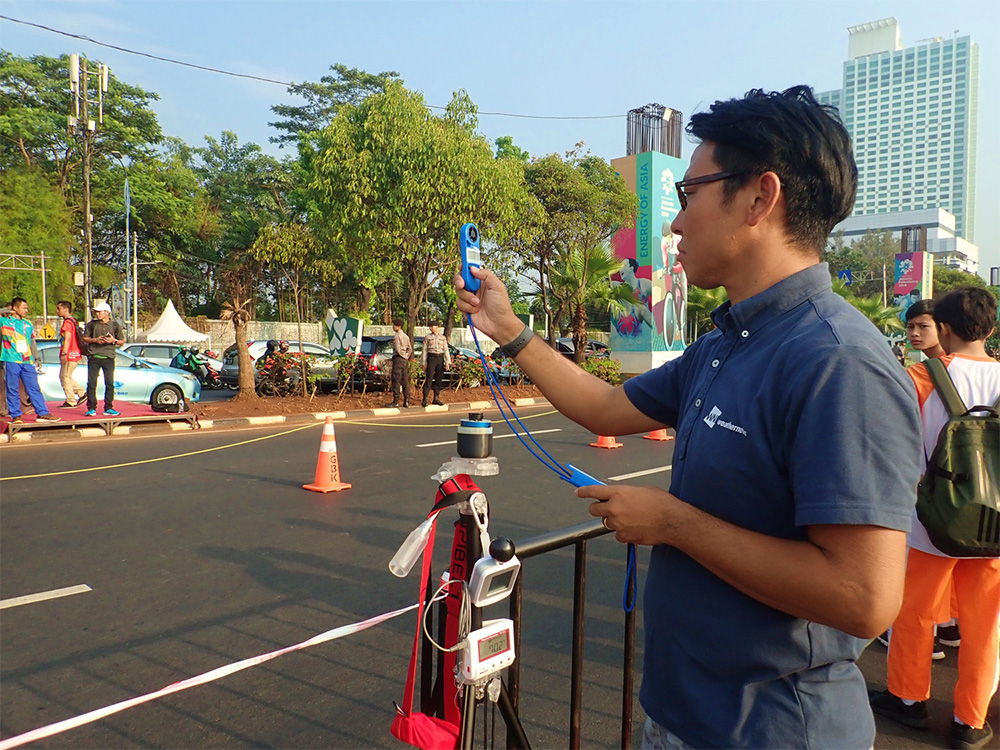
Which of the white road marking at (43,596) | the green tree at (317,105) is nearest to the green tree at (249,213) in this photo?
the green tree at (317,105)

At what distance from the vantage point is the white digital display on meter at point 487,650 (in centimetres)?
148

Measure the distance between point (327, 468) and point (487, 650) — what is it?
6227 millimetres

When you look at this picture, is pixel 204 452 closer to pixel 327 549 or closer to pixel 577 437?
pixel 327 549

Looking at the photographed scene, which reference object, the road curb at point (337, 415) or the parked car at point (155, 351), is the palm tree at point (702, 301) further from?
the parked car at point (155, 351)

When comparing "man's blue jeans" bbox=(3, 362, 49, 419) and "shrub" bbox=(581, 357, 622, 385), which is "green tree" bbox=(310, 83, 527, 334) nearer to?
"shrub" bbox=(581, 357, 622, 385)

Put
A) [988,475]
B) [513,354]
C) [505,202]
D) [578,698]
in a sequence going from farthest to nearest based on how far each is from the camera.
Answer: [505,202] < [988,475] < [578,698] < [513,354]

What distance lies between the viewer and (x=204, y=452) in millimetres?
9578

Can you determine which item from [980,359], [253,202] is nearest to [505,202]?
[980,359]

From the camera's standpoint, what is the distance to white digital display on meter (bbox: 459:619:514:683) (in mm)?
1479

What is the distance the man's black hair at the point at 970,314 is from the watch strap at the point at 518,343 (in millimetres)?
2408

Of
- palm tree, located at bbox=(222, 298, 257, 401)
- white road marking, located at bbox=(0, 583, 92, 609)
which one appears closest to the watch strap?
white road marking, located at bbox=(0, 583, 92, 609)

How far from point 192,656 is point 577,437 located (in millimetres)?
8686

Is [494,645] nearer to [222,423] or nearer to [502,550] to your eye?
[502,550]

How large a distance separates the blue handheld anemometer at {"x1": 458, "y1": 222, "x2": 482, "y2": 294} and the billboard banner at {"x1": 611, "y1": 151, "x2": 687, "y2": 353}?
20.9 meters
